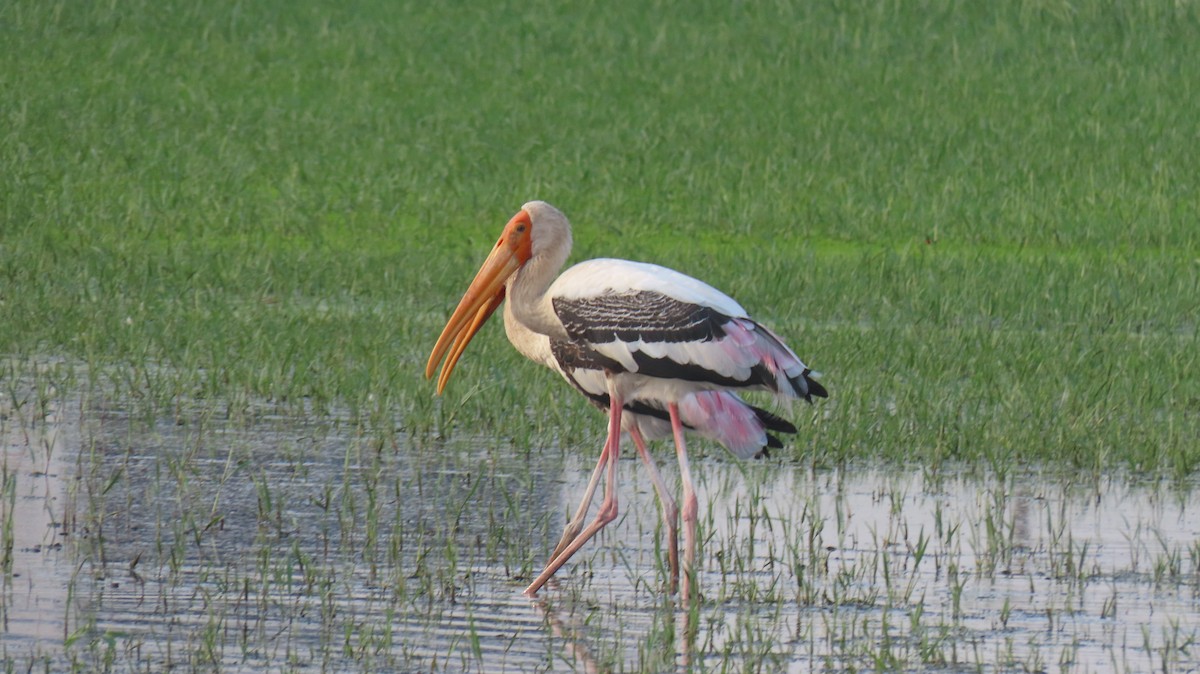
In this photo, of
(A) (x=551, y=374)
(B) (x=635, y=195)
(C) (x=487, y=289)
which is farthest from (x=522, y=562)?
(B) (x=635, y=195)

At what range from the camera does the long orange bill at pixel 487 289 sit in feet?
22.4

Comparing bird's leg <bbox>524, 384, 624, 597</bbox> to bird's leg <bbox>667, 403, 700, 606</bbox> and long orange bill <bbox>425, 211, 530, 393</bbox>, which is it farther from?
long orange bill <bbox>425, 211, 530, 393</bbox>

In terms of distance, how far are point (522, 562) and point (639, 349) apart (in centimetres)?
72

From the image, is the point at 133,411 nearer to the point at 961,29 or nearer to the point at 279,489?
the point at 279,489

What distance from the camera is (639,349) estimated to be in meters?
6.36

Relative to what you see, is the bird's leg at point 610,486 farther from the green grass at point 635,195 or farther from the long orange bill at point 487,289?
the green grass at point 635,195

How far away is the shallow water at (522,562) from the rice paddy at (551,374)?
0.02 meters

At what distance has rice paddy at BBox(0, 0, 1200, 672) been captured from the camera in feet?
19.0

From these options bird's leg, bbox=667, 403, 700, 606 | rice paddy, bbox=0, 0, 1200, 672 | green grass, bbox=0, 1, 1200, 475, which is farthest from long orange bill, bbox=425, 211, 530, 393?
green grass, bbox=0, 1, 1200, 475

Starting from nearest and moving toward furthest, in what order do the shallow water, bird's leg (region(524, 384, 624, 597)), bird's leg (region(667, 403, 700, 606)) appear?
the shallow water → bird's leg (region(667, 403, 700, 606)) → bird's leg (region(524, 384, 624, 597))

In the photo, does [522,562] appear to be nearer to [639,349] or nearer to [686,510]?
[686,510]

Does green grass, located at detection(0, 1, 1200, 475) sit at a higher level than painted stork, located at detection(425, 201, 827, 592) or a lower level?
lower

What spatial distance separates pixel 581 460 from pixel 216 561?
1.89 m

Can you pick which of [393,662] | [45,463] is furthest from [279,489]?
[393,662]
